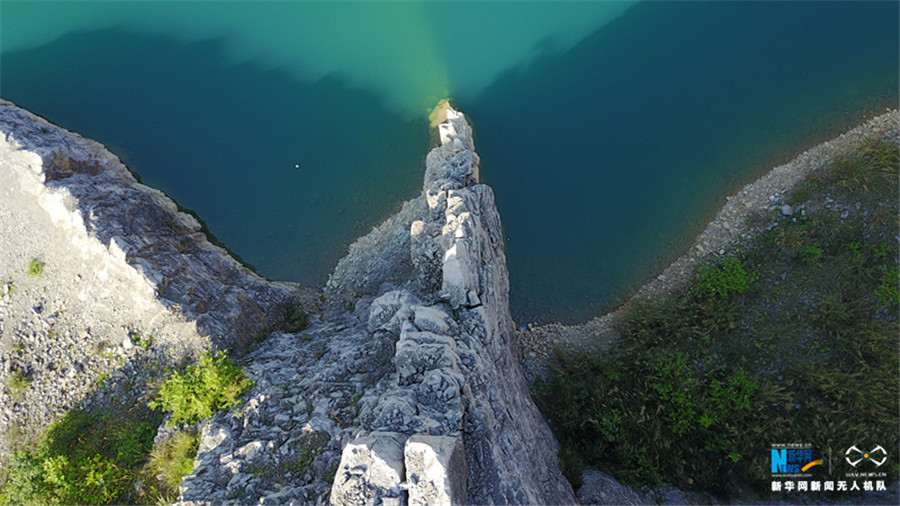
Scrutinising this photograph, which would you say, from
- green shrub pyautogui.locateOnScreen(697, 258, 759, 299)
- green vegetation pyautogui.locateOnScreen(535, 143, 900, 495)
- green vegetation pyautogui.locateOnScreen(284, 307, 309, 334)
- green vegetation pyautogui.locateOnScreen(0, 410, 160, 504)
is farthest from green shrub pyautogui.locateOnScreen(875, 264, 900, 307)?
green vegetation pyautogui.locateOnScreen(0, 410, 160, 504)

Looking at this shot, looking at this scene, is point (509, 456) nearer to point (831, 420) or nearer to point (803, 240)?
point (831, 420)

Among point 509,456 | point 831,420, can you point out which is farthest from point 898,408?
point 509,456

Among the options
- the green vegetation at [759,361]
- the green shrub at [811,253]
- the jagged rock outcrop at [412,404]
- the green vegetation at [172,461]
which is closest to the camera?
the jagged rock outcrop at [412,404]

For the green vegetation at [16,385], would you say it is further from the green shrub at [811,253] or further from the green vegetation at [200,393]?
the green shrub at [811,253]

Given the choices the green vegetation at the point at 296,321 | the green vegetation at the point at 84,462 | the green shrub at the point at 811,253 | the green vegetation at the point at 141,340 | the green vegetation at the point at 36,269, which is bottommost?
the green vegetation at the point at 84,462

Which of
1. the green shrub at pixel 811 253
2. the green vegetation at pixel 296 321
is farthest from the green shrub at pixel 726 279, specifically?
the green vegetation at pixel 296 321

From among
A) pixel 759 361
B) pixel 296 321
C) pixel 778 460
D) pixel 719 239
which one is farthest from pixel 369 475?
pixel 719 239

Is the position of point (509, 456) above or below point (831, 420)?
below

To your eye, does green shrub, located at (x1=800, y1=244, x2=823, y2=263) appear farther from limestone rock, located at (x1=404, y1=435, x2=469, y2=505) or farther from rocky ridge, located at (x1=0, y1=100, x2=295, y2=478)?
rocky ridge, located at (x1=0, y1=100, x2=295, y2=478)
